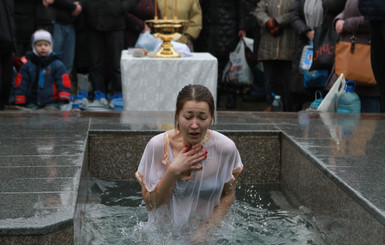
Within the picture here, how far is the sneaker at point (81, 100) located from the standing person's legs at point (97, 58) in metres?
0.22

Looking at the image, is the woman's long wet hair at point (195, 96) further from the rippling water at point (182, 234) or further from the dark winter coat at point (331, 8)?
the dark winter coat at point (331, 8)

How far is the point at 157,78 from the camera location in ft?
24.2

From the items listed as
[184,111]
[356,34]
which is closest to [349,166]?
[184,111]

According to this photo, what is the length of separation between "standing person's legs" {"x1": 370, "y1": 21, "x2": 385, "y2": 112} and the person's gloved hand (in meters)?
2.70

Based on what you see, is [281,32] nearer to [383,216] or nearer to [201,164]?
[201,164]

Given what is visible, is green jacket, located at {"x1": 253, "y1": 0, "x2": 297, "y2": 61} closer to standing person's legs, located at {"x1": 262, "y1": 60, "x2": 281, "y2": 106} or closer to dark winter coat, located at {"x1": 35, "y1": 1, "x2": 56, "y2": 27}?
standing person's legs, located at {"x1": 262, "y1": 60, "x2": 281, "y2": 106}

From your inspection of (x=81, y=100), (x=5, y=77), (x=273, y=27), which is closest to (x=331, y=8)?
(x=273, y=27)

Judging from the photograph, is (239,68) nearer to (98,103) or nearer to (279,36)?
(279,36)

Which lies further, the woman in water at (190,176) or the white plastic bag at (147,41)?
the white plastic bag at (147,41)

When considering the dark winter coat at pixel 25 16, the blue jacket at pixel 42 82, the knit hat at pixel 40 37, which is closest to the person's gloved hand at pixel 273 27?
the blue jacket at pixel 42 82

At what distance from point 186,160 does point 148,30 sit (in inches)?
246

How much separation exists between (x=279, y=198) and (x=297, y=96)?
341 cm

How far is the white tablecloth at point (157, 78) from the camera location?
24.1 feet

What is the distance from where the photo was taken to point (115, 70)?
30.6 feet
